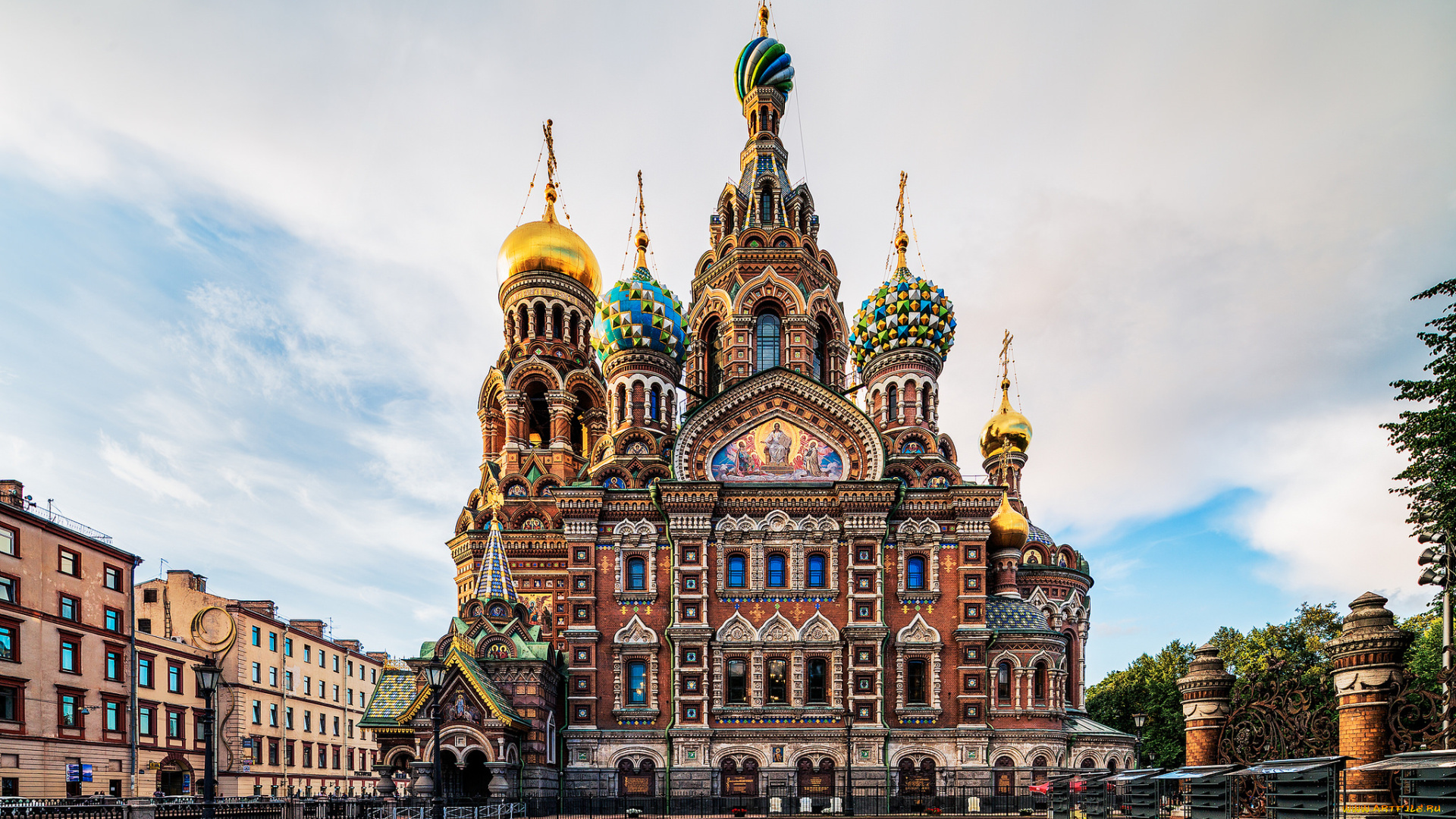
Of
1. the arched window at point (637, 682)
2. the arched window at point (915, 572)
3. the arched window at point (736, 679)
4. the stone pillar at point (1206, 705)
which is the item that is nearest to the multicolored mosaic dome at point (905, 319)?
the arched window at point (915, 572)

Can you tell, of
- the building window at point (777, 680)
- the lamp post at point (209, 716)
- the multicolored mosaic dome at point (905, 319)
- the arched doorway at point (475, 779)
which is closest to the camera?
the lamp post at point (209, 716)

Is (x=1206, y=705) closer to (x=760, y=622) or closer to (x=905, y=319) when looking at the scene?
(x=760, y=622)

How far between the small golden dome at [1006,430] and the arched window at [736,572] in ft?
65.7

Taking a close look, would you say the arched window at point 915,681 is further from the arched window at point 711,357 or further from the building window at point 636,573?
the arched window at point 711,357

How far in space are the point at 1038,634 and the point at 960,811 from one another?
6.73m

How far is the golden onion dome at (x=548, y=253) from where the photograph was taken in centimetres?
4628

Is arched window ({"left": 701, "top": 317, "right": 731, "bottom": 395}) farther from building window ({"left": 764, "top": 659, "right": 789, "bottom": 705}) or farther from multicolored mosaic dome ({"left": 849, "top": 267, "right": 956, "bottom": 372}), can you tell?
building window ({"left": 764, "top": 659, "right": 789, "bottom": 705})

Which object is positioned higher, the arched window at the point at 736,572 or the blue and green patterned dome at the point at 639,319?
the blue and green patterned dome at the point at 639,319

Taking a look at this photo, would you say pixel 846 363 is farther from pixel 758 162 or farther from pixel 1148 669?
pixel 1148 669

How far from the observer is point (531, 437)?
43531 millimetres

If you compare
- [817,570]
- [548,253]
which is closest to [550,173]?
[548,253]

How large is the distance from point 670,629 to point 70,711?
2035 centimetres

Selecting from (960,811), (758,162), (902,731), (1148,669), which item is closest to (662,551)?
(902,731)

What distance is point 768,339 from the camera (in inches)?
1574
